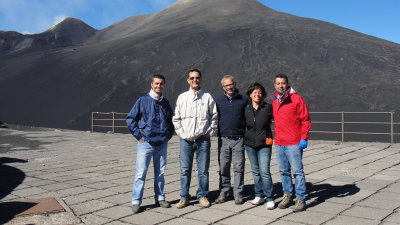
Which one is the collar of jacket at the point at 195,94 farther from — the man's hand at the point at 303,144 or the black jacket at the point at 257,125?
the man's hand at the point at 303,144

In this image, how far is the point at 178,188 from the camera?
5.39 m

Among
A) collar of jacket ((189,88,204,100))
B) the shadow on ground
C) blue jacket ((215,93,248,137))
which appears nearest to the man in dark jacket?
blue jacket ((215,93,248,137))

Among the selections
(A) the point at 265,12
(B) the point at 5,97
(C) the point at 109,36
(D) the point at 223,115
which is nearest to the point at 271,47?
(A) the point at 265,12

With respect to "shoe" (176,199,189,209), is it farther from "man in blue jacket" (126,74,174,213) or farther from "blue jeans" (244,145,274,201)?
"blue jeans" (244,145,274,201)

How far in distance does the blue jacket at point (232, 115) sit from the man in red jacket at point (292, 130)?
39 cm

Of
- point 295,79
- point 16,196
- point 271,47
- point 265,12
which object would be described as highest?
point 265,12

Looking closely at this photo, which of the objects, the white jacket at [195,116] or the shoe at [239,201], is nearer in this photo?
the white jacket at [195,116]

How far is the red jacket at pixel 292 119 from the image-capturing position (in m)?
4.02

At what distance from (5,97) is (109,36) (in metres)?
46.1

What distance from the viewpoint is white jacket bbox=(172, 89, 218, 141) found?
4.12 meters

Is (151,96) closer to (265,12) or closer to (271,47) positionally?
(271,47)

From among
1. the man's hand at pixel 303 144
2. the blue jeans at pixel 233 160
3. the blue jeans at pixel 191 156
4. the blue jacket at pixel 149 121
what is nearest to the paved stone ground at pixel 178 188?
the blue jeans at pixel 233 160

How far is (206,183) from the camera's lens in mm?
4324

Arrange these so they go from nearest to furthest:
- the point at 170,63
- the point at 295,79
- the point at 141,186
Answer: the point at 141,186 → the point at 295,79 → the point at 170,63
